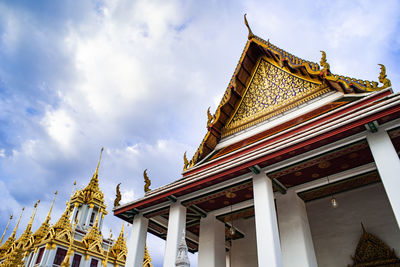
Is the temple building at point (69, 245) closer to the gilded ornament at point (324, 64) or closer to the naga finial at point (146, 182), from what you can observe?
the naga finial at point (146, 182)

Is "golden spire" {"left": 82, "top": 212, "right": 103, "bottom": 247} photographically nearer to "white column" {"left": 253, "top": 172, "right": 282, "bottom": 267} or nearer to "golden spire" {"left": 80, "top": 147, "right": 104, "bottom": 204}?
"golden spire" {"left": 80, "top": 147, "right": 104, "bottom": 204}

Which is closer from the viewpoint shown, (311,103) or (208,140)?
(311,103)

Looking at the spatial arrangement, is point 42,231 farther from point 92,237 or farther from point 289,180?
point 289,180

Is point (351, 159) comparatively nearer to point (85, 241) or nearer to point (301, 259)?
point (301, 259)

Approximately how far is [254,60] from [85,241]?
16275mm

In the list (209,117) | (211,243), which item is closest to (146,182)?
(211,243)

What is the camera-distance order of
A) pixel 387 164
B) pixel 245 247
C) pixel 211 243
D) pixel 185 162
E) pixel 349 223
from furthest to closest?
pixel 185 162 → pixel 245 247 → pixel 211 243 → pixel 349 223 → pixel 387 164

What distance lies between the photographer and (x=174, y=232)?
6473 millimetres

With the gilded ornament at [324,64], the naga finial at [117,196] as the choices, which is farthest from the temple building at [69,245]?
the gilded ornament at [324,64]

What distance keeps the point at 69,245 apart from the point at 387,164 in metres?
18.5

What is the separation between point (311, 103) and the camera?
25.5 ft

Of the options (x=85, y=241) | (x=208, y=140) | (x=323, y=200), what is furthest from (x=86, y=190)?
(x=323, y=200)

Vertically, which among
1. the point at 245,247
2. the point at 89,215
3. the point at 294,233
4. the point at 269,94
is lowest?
the point at 294,233

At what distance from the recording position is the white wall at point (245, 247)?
26.8ft
